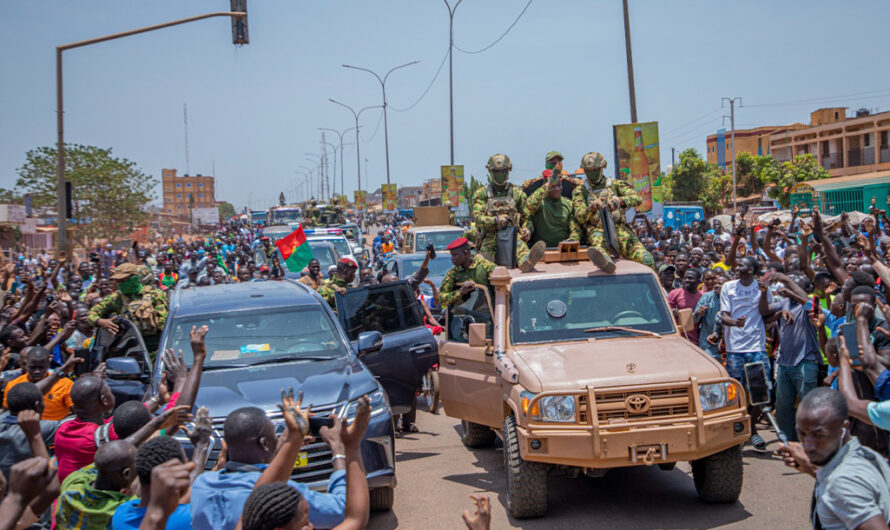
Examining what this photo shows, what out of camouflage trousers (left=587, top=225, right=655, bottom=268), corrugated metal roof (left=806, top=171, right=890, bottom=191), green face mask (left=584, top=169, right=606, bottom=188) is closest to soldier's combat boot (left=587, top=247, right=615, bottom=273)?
camouflage trousers (left=587, top=225, right=655, bottom=268)

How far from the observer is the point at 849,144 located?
63.8 m

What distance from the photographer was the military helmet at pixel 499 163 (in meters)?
10.2

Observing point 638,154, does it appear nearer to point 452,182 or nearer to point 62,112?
point 62,112

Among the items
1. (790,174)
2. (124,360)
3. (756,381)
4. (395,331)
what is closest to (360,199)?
(790,174)

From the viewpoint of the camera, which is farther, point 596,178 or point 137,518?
point 596,178

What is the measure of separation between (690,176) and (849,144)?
12277 mm

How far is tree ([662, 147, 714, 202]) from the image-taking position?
62375 mm

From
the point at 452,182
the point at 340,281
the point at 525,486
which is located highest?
the point at 452,182

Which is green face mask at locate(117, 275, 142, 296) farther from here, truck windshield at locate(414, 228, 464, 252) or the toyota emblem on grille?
truck windshield at locate(414, 228, 464, 252)

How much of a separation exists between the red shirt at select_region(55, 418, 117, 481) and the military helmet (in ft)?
20.3

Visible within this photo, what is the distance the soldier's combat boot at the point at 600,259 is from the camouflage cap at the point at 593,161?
8.35 feet

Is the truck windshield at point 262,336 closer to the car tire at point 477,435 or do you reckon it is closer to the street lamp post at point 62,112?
the car tire at point 477,435

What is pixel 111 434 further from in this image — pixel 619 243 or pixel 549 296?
pixel 619 243

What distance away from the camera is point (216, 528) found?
11.6 ft
